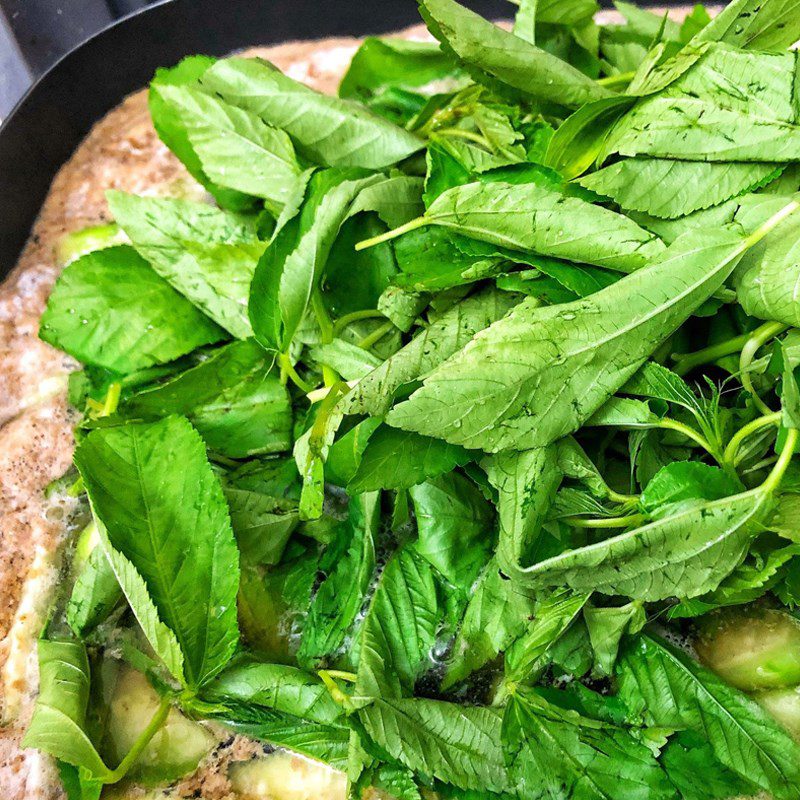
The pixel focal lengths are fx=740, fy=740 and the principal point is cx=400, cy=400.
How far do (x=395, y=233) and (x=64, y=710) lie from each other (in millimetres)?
586

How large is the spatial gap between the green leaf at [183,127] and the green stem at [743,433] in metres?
0.68

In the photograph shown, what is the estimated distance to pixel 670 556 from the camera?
2.16 feet

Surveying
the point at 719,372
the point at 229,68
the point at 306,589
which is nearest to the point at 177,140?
the point at 229,68

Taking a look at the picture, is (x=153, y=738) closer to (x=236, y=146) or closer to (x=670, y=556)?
(x=670, y=556)

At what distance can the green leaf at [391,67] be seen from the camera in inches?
42.3

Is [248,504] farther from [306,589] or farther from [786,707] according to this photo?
[786,707]

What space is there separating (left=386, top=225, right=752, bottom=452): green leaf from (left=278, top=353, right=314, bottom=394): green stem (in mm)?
245

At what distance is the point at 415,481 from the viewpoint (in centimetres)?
68

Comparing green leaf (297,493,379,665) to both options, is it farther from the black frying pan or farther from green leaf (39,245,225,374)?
the black frying pan

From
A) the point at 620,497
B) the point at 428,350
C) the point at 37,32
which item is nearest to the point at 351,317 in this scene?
the point at 428,350

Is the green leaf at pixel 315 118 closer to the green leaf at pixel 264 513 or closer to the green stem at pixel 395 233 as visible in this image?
the green stem at pixel 395 233

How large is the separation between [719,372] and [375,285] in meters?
0.39

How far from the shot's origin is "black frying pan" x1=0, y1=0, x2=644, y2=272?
1.15 metres

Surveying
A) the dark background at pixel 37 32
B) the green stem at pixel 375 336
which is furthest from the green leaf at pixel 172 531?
the dark background at pixel 37 32
